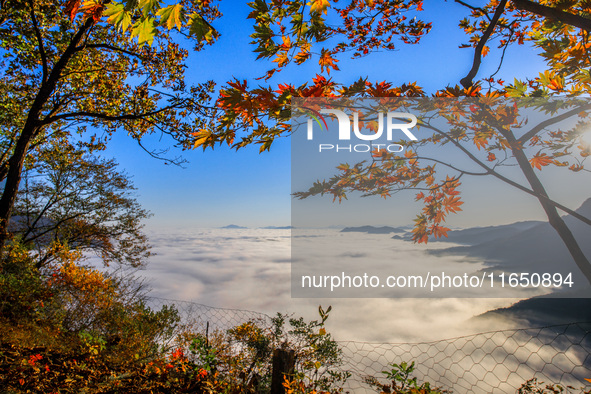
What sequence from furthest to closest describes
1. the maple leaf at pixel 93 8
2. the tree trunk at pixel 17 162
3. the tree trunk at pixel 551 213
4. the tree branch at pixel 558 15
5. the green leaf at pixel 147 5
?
the tree trunk at pixel 17 162 < the tree trunk at pixel 551 213 < the maple leaf at pixel 93 8 < the tree branch at pixel 558 15 < the green leaf at pixel 147 5

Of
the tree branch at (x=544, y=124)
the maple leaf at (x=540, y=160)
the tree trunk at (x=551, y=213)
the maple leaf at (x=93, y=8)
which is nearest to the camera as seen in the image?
the maple leaf at (x=93, y=8)

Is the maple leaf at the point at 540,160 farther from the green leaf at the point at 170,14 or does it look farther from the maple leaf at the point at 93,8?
the maple leaf at the point at 93,8

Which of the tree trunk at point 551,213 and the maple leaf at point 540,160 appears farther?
the maple leaf at point 540,160

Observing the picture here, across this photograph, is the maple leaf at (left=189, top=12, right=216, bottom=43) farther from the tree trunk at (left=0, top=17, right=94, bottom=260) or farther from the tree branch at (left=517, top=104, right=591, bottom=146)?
the tree trunk at (left=0, top=17, right=94, bottom=260)

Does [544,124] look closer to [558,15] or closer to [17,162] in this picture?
[558,15]

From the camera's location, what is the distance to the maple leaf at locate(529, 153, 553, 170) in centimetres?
331

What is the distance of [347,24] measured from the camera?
439cm

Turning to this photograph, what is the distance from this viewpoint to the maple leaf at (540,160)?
10.9 ft

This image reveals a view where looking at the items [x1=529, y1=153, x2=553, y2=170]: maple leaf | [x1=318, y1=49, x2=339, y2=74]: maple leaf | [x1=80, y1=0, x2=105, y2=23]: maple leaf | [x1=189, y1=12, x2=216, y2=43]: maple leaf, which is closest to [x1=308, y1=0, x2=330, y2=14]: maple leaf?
[x1=318, y1=49, x2=339, y2=74]: maple leaf

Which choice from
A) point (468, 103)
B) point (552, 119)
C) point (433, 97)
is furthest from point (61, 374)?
point (552, 119)

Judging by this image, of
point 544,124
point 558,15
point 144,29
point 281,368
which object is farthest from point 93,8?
point 544,124

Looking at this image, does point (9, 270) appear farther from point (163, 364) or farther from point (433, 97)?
point (433, 97)

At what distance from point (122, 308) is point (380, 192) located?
5.68 meters

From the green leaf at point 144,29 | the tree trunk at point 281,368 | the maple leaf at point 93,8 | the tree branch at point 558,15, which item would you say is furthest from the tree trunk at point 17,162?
the tree branch at point 558,15
